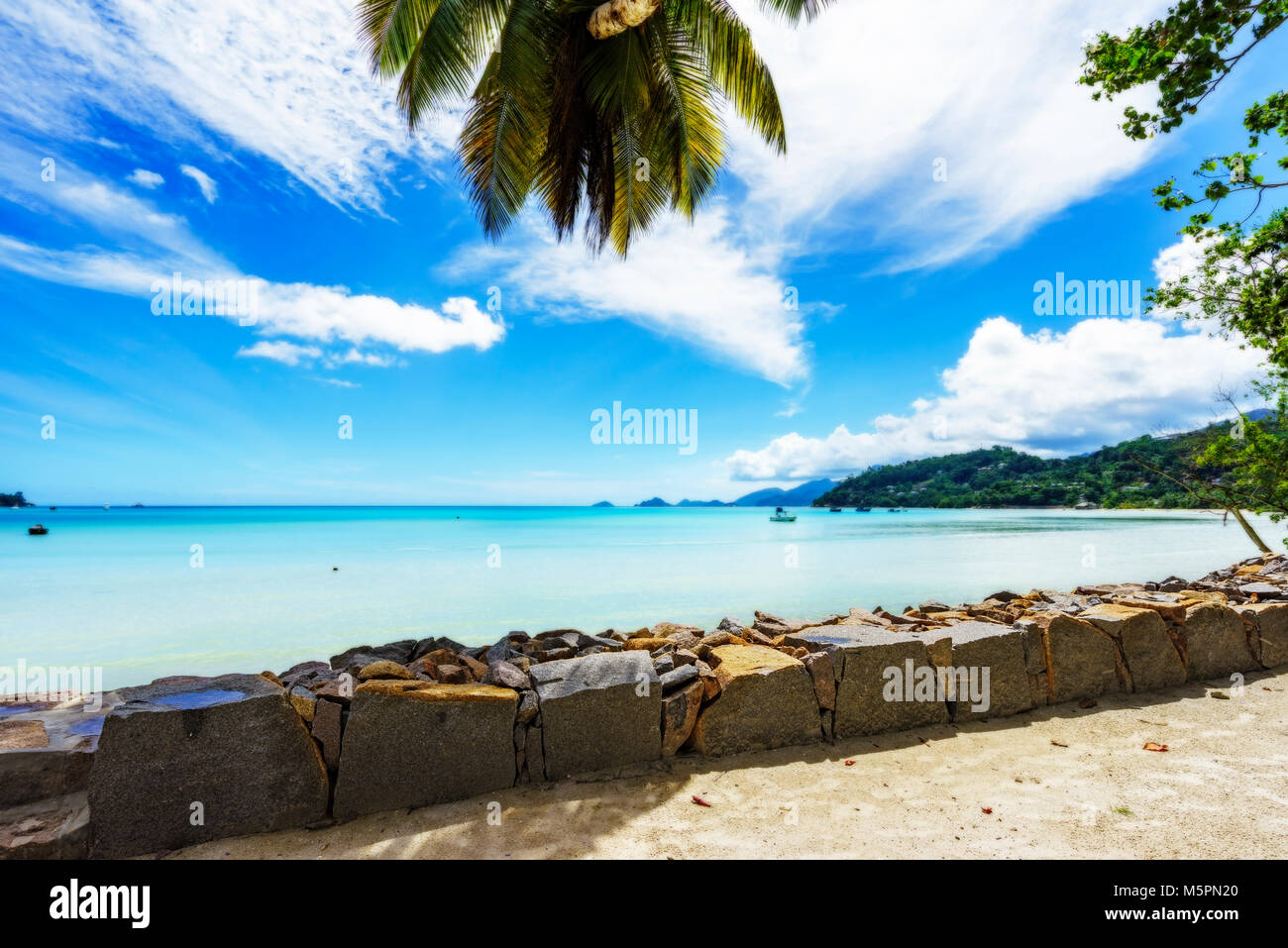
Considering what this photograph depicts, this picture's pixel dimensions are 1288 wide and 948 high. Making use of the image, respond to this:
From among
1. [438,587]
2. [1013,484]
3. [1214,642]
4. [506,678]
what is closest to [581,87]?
[506,678]

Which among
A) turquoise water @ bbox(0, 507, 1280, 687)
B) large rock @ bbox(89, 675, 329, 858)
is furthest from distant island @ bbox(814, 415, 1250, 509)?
large rock @ bbox(89, 675, 329, 858)

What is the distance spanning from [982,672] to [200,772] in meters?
5.26

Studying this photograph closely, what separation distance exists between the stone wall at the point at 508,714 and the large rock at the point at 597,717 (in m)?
0.01

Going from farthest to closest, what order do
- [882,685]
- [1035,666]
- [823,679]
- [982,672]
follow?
[1035,666] → [982,672] → [882,685] → [823,679]

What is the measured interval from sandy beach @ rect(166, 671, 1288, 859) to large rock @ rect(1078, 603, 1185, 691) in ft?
2.80

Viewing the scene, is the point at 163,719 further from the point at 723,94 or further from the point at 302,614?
the point at 302,614

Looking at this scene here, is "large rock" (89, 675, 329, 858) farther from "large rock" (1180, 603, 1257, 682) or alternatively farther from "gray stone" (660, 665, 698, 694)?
"large rock" (1180, 603, 1257, 682)

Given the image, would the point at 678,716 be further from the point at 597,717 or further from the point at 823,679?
the point at 823,679

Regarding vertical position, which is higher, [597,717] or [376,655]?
[597,717]

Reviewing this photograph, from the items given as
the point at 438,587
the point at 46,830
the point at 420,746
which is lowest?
the point at 438,587

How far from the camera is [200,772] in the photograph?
2.81m
